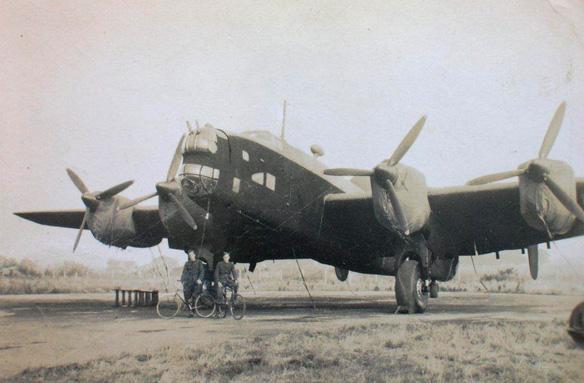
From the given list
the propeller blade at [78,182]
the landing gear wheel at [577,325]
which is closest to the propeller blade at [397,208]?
the landing gear wheel at [577,325]

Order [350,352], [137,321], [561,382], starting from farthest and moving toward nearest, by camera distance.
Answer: [137,321] → [350,352] → [561,382]

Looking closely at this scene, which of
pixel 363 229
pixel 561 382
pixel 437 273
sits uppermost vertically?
pixel 363 229

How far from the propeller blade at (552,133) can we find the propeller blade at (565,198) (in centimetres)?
89

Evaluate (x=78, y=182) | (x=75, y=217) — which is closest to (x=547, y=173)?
(x=78, y=182)

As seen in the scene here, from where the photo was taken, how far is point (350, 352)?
791 centimetres

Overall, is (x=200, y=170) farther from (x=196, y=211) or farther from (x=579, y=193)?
(x=579, y=193)

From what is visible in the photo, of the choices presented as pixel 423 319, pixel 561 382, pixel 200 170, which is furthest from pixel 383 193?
pixel 561 382

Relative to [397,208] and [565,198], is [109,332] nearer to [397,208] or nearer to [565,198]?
[397,208]

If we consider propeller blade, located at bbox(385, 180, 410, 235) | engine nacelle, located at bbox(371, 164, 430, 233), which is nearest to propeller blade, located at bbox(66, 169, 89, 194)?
engine nacelle, located at bbox(371, 164, 430, 233)

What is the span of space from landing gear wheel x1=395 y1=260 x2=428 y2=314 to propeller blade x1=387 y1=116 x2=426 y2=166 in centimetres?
343

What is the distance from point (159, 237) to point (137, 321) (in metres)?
8.43

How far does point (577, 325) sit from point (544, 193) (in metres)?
3.79

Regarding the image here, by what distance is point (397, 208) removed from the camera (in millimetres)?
12109

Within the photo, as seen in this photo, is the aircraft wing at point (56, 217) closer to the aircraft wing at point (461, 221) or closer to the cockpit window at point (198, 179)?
the cockpit window at point (198, 179)
